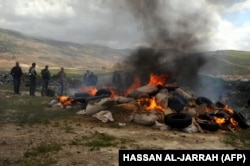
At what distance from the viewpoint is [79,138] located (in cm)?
1248

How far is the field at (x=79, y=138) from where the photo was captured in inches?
391

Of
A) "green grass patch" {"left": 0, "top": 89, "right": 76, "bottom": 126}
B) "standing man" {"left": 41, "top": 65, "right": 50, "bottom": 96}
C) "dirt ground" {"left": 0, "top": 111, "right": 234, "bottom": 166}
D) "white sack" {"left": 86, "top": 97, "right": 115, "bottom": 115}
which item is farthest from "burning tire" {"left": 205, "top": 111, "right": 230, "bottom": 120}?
"standing man" {"left": 41, "top": 65, "right": 50, "bottom": 96}

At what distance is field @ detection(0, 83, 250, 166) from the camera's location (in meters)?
9.94

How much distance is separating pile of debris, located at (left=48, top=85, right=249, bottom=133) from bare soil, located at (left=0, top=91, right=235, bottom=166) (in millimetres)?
436

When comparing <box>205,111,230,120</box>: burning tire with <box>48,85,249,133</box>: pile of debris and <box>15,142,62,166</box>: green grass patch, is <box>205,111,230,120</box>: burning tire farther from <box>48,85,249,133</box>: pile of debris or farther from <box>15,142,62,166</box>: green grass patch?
<box>15,142,62,166</box>: green grass patch

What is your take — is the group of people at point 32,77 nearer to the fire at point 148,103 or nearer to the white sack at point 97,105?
the white sack at point 97,105

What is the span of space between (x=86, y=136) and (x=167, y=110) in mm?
6256

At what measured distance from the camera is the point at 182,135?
46.4 feet

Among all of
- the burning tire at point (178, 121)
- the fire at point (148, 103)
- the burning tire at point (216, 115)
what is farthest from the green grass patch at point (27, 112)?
the burning tire at point (216, 115)

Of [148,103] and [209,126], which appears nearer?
[209,126]

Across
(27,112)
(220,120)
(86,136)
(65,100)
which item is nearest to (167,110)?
(220,120)

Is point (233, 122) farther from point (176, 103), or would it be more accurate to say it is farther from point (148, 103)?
point (148, 103)

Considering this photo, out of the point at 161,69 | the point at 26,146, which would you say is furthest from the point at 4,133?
the point at 161,69

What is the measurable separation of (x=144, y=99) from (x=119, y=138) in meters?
6.11
